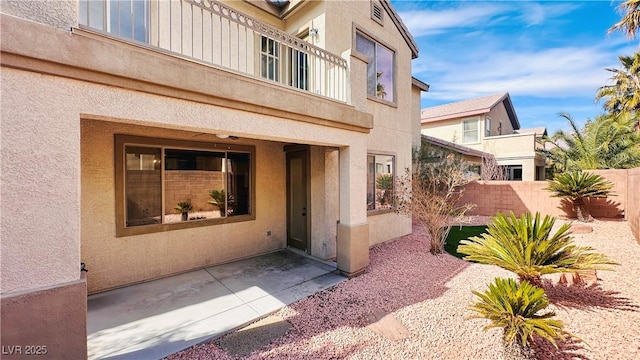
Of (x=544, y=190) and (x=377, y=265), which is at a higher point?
(x=544, y=190)

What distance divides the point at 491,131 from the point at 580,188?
13.0 m

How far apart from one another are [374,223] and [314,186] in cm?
260

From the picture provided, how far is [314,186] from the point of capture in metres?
7.91

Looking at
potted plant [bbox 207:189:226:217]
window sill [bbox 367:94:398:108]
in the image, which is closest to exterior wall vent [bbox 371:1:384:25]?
window sill [bbox 367:94:398:108]

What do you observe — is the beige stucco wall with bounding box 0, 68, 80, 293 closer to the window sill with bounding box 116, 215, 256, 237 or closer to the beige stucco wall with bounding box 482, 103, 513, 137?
the window sill with bounding box 116, 215, 256, 237

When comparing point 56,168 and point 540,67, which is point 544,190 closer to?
point 540,67

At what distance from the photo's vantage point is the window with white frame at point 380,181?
903 centimetres

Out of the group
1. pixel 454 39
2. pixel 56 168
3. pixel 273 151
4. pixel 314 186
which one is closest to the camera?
pixel 56 168

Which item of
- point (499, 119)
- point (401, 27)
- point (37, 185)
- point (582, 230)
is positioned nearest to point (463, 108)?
point (499, 119)

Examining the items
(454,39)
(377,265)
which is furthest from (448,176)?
(454,39)

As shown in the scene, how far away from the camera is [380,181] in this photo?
9.43 meters

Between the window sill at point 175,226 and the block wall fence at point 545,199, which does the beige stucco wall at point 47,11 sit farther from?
the block wall fence at point 545,199

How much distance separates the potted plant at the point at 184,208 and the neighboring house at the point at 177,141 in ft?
0.19

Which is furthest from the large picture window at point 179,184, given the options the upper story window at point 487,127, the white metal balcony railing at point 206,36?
the upper story window at point 487,127
